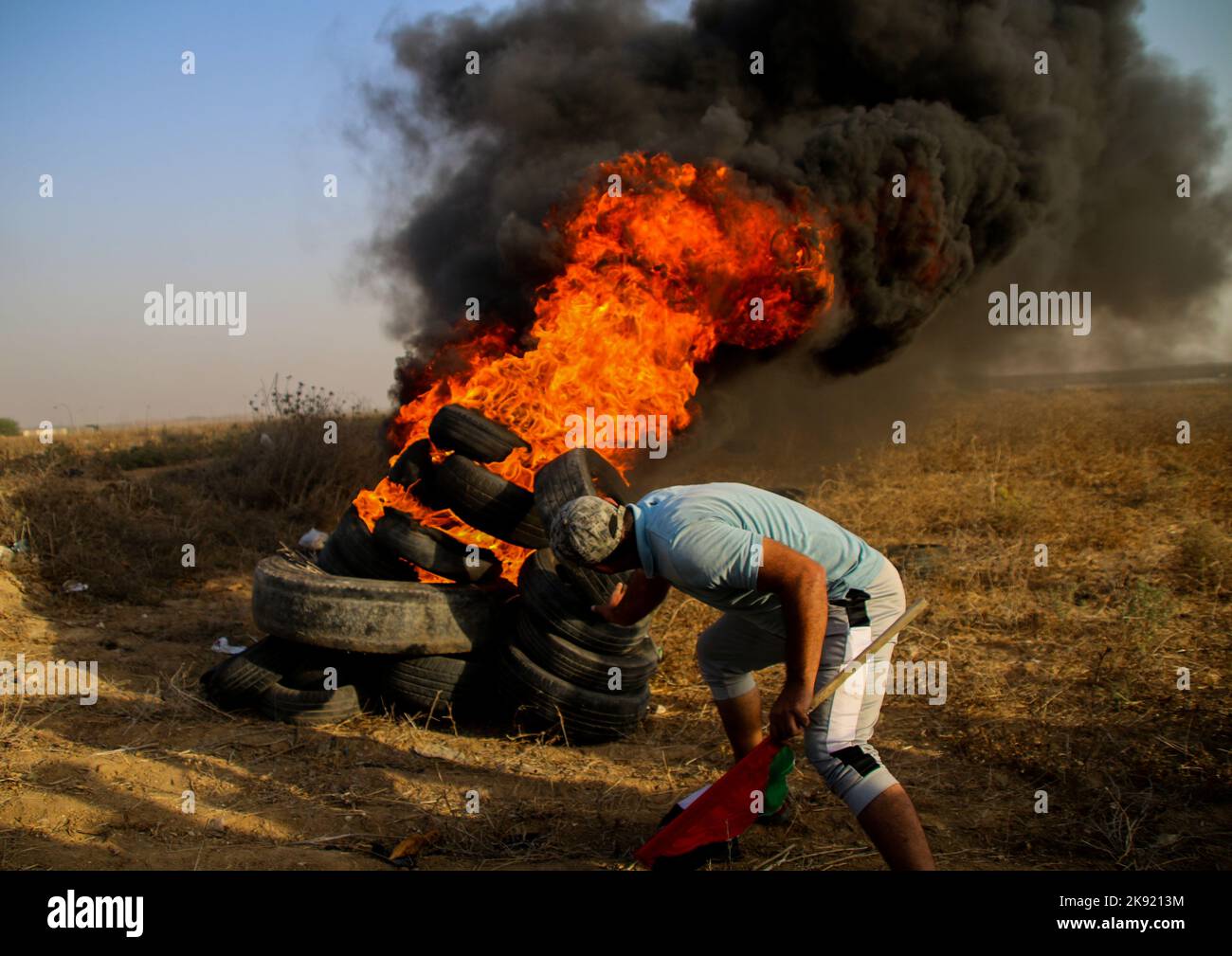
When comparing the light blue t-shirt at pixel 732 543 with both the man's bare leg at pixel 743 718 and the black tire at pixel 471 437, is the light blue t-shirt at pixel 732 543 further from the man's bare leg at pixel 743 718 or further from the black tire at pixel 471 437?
the black tire at pixel 471 437

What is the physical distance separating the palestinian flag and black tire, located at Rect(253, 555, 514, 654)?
2518 mm

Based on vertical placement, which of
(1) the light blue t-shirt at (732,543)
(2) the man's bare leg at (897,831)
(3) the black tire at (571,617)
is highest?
(1) the light blue t-shirt at (732,543)

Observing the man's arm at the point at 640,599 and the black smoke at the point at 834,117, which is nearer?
the man's arm at the point at 640,599

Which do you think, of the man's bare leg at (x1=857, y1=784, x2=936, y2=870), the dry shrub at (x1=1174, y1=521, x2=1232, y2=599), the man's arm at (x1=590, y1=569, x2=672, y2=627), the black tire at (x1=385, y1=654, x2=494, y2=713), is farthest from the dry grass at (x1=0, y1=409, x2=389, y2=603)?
the dry shrub at (x1=1174, y1=521, x2=1232, y2=599)

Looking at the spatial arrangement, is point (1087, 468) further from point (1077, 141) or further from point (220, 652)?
point (220, 652)

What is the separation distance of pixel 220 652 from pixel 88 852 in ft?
11.4

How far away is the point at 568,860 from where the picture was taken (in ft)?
13.9

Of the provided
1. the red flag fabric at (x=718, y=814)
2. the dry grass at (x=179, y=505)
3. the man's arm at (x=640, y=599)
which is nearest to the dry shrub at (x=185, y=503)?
the dry grass at (x=179, y=505)

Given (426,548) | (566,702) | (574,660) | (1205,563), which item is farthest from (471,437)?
(1205,563)

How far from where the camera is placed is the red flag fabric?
3.71m

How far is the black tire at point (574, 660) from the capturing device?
5766 millimetres


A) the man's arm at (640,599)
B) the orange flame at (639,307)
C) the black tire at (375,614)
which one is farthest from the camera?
the orange flame at (639,307)

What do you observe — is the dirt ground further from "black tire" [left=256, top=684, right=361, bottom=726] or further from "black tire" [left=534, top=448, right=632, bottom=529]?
"black tire" [left=534, top=448, right=632, bottom=529]

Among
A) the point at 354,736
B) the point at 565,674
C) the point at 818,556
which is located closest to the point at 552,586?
the point at 565,674
